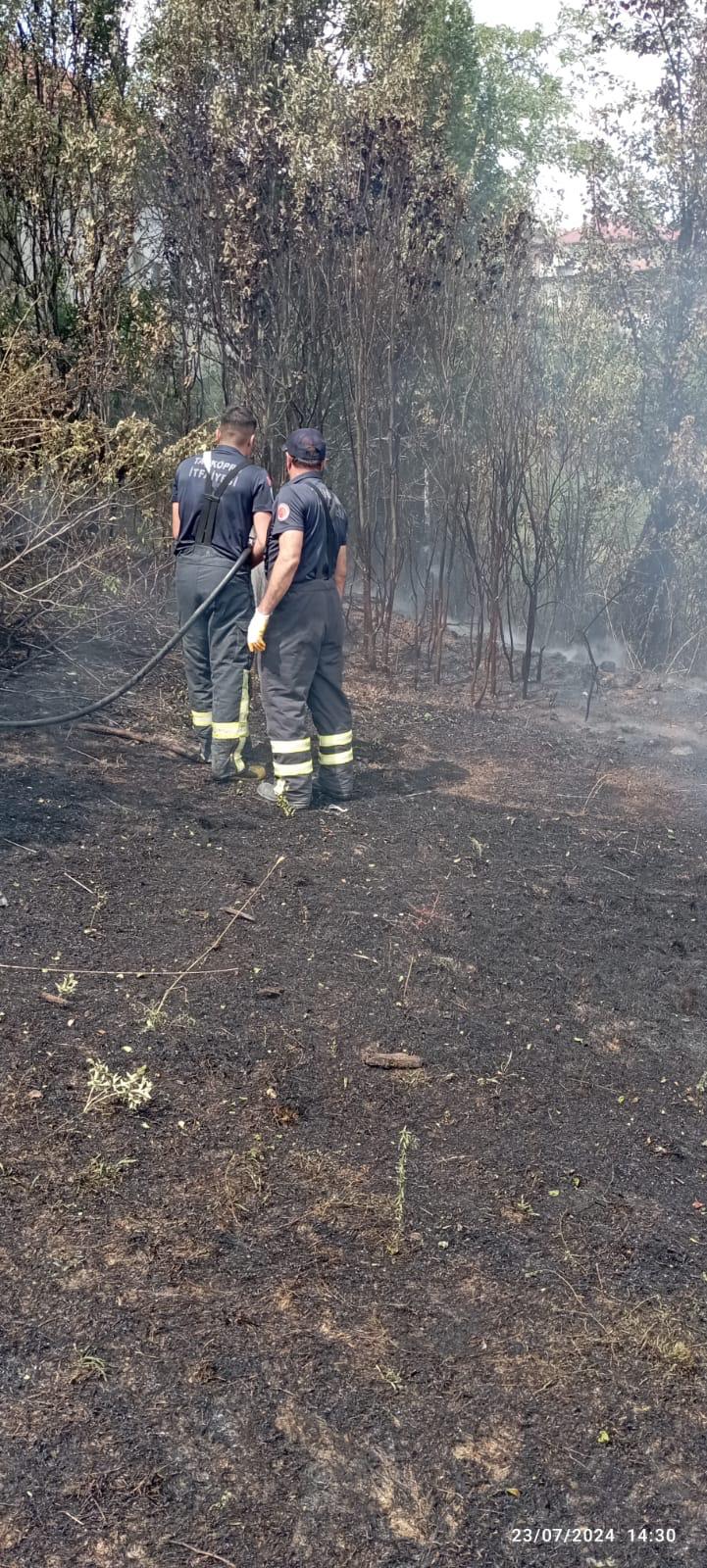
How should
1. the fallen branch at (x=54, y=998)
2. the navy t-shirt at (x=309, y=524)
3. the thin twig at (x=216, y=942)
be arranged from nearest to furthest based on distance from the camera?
the fallen branch at (x=54, y=998) → the thin twig at (x=216, y=942) → the navy t-shirt at (x=309, y=524)

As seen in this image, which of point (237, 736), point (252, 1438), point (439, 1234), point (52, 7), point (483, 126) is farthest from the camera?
point (483, 126)

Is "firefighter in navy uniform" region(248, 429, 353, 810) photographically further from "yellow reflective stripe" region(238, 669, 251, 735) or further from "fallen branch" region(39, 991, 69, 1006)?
"fallen branch" region(39, 991, 69, 1006)

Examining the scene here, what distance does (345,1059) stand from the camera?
382cm

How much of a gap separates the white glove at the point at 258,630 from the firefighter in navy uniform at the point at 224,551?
44cm

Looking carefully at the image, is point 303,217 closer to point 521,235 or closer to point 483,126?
point 521,235

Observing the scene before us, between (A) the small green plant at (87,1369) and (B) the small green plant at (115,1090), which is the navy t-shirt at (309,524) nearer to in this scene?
(B) the small green plant at (115,1090)

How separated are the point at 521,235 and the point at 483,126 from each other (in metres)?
13.6

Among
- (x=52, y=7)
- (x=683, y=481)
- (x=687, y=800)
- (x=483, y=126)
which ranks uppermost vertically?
(x=483, y=126)

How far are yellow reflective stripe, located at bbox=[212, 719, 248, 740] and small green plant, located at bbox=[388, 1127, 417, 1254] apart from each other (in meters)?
3.36

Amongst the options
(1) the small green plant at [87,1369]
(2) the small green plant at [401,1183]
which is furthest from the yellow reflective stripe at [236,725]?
(1) the small green plant at [87,1369]

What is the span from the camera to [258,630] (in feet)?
19.3

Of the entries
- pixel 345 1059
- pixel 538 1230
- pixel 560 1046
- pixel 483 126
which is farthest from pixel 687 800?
pixel 483 126

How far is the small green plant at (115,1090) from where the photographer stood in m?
3.36

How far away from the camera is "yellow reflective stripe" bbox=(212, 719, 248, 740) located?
6.44 meters
